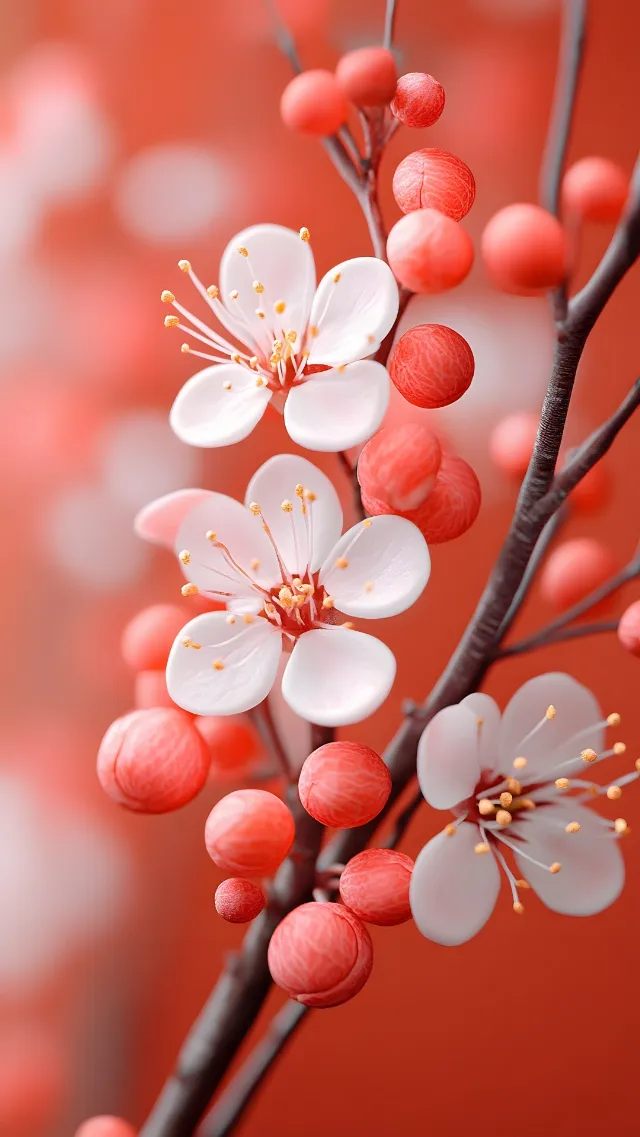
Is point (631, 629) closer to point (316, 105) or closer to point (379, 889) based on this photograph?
point (379, 889)

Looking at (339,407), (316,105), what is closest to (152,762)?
(339,407)

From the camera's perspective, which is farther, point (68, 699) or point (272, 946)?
point (68, 699)

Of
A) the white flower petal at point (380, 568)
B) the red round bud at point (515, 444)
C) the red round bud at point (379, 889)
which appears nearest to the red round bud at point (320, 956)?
the red round bud at point (379, 889)

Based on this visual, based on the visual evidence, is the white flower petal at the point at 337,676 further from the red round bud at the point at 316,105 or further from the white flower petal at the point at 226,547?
the red round bud at the point at 316,105

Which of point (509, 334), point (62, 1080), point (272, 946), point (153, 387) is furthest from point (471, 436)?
point (62, 1080)

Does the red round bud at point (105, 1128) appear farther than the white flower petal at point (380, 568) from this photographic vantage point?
Yes

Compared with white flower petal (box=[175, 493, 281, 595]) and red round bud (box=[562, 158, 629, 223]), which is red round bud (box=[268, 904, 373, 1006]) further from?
red round bud (box=[562, 158, 629, 223])

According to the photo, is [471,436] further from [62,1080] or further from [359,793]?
[62,1080]
